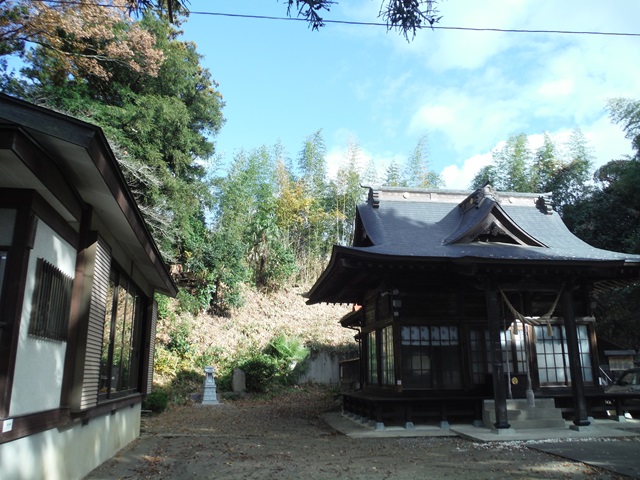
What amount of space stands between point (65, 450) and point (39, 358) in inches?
52.5

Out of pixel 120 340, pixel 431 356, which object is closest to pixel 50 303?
pixel 120 340

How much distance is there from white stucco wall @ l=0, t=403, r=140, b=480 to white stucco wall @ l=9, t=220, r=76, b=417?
0.28 metres

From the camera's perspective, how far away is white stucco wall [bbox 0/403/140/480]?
3.73 metres

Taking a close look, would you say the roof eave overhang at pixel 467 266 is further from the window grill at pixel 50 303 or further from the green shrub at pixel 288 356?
the green shrub at pixel 288 356

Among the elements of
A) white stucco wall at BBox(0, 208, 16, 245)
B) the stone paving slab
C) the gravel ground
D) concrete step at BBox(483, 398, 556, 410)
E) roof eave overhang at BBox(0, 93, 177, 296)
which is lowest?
the gravel ground

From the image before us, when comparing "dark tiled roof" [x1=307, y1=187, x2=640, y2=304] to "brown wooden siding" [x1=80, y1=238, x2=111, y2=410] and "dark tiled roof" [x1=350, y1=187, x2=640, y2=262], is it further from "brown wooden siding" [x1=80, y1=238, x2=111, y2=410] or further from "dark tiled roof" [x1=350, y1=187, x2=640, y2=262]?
"brown wooden siding" [x1=80, y1=238, x2=111, y2=410]

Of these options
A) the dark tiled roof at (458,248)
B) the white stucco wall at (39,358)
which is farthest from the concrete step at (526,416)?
the white stucco wall at (39,358)

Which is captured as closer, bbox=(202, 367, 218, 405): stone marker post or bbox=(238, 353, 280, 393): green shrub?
bbox=(202, 367, 218, 405): stone marker post

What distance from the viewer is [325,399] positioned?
18.4m

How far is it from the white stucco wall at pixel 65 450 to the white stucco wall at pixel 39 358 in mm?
282

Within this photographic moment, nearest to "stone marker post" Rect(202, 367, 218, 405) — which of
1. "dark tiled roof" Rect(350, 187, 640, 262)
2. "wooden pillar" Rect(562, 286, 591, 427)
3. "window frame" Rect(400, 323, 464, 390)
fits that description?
"dark tiled roof" Rect(350, 187, 640, 262)

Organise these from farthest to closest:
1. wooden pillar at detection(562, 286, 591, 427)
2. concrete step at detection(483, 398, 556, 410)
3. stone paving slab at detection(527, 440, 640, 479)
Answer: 1. concrete step at detection(483, 398, 556, 410)
2. wooden pillar at detection(562, 286, 591, 427)
3. stone paving slab at detection(527, 440, 640, 479)

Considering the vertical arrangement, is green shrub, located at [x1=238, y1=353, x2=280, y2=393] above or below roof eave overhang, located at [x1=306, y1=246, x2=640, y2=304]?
below

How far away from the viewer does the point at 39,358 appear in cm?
419
